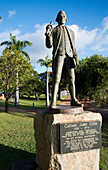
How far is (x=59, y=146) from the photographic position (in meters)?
2.94

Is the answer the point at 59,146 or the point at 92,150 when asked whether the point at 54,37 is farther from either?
the point at 92,150

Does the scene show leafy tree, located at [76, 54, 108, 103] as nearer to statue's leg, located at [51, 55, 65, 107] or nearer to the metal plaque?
statue's leg, located at [51, 55, 65, 107]

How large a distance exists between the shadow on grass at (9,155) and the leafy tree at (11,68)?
7412 millimetres

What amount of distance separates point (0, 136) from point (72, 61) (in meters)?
5.42

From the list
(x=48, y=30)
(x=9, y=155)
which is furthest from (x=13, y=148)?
(x=48, y=30)

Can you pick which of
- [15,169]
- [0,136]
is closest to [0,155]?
[15,169]

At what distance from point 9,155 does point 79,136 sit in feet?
10.2

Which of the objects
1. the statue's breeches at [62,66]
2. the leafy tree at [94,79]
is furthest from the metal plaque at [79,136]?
the leafy tree at [94,79]

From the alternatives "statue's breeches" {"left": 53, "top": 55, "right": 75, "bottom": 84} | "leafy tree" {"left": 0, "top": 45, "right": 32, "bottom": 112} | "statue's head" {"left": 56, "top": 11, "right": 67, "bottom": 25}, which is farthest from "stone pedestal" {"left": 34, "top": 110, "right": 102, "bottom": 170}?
"leafy tree" {"left": 0, "top": 45, "right": 32, "bottom": 112}

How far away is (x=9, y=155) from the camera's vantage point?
4.88 m

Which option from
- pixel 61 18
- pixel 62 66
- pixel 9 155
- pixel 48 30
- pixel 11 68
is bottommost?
pixel 9 155

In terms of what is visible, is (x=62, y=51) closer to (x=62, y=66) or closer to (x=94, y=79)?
(x=62, y=66)

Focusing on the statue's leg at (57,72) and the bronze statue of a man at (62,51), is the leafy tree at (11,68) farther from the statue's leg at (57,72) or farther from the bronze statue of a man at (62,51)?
the statue's leg at (57,72)

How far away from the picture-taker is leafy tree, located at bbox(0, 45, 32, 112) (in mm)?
12195
